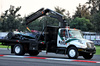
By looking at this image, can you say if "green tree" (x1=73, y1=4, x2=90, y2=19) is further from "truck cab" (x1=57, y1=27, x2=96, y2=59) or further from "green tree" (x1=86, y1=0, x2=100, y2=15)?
"truck cab" (x1=57, y1=27, x2=96, y2=59)

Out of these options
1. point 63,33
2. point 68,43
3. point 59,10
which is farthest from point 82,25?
point 68,43

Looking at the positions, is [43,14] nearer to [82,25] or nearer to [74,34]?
[74,34]

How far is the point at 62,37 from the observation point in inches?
802

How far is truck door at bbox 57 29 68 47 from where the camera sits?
66.3 ft

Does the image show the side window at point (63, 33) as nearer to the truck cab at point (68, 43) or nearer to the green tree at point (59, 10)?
the truck cab at point (68, 43)

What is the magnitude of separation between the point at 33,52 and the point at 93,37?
37334 millimetres

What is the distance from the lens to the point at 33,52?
23.3 m

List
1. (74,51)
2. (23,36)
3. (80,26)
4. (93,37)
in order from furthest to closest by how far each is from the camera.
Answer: (80,26) < (93,37) < (23,36) < (74,51)

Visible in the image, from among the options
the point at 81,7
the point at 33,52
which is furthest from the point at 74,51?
the point at 81,7

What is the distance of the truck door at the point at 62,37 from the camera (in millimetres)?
20219

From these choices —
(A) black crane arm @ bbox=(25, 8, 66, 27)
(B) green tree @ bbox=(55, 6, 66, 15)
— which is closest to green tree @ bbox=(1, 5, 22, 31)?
(B) green tree @ bbox=(55, 6, 66, 15)

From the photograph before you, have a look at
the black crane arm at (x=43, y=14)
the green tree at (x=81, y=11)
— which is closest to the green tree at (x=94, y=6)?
the green tree at (x=81, y=11)

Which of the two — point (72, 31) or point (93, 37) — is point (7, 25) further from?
point (72, 31)

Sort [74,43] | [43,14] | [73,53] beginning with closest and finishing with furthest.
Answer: [73,53] → [74,43] → [43,14]
